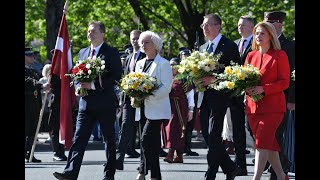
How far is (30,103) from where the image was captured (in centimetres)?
1866

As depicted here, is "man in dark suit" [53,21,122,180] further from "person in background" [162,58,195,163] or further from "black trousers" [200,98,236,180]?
"person in background" [162,58,195,163]

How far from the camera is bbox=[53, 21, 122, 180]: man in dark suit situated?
13617mm

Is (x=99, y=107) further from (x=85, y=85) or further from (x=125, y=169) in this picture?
(x=125, y=169)

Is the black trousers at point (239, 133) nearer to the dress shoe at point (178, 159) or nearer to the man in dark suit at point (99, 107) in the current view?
the man in dark suit at point (99, 107)

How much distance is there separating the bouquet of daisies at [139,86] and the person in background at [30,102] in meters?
5.21

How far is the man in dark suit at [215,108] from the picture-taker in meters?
13.1

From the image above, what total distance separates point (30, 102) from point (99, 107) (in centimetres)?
520

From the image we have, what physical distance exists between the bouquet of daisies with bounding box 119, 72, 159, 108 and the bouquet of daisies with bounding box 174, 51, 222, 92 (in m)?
0.39

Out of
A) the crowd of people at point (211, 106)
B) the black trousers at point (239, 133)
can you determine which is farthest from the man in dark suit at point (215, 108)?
the black trousers at point (239, 133)

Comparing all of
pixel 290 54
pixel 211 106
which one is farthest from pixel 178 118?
pixel 211 106

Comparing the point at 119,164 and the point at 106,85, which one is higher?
the point at 106,85

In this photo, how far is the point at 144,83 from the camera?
1308cm
